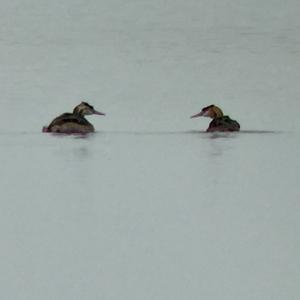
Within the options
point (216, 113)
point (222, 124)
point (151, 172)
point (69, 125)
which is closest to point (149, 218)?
point (151, 172)

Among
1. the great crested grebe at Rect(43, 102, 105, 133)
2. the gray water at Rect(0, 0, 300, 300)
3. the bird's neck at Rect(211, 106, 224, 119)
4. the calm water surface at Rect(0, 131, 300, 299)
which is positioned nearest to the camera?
the calm water surface at Rect(0, 131, 300, 299)

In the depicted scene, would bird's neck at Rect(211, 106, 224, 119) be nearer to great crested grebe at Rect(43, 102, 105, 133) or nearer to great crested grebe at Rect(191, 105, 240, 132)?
great crested grebe at Rect(191, 105, 240, 132)

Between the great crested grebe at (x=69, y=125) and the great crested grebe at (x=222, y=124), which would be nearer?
the great crested grebe at (x=69, y=125)

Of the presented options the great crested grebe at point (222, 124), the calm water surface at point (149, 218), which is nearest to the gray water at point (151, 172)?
the calm water surface at point (149, 218)

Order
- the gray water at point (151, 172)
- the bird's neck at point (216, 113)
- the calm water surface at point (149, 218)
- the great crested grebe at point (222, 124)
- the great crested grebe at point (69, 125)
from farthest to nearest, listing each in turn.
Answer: the bird's neck at point (216, 113) < the great crested grebe at point (222, 124) < the great crested grebe at point (69, 125) < the gray water at point (151, 172) < the calm water surface at point (149, 218)

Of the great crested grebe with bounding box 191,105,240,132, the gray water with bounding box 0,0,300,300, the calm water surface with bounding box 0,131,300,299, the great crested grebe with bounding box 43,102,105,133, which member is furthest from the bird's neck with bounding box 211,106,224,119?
the calm water surface with bounding box 0,131,300,299

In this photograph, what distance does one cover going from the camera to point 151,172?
9836mm

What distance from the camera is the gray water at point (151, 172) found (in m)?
6.95

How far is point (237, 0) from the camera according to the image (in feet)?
90.9

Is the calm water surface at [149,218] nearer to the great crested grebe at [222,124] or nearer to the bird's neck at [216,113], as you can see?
the great crested grebe at [222,124]

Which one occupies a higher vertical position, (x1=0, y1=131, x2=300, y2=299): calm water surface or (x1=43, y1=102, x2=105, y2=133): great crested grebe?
(x1=43, y1=102, x2=105, y2=133): great crested grebe

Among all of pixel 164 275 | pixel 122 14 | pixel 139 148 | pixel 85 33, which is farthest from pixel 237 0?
pixel 164 275

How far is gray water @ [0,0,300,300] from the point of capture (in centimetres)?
695

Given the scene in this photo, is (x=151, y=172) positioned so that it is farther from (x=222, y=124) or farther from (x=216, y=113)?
(x=216, y=113)
